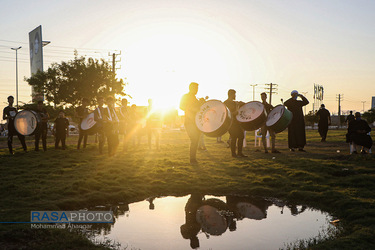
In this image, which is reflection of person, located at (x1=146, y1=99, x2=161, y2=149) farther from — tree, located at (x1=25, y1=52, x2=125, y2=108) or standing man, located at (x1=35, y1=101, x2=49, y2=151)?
tree, located at (x1=25, y1=52, x2=125, y2=108)

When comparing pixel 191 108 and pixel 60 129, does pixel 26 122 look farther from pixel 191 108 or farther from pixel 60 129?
pixel 191 108

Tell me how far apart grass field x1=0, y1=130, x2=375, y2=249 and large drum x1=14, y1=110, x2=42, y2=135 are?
1602 mm

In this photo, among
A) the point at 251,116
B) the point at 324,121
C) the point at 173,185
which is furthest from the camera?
the point at 324,121

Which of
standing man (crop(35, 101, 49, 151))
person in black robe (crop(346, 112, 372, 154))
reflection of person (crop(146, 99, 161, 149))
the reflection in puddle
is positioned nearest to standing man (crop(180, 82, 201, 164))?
the reflection in puddle

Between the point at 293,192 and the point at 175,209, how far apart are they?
2420mm

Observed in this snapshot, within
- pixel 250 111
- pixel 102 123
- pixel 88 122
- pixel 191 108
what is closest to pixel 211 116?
pixel 191 108

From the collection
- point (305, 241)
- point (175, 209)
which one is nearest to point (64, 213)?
point (175, 209)

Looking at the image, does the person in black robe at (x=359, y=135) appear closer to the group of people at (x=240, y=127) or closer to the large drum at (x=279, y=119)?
the group of people at (x=240, y=127)

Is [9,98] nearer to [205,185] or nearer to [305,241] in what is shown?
[205,185]

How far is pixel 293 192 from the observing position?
22.3 ft

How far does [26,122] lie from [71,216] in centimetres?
876

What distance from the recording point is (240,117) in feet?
38.4

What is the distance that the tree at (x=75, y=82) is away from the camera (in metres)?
37.5

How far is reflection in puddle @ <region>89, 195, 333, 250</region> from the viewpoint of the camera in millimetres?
4449
